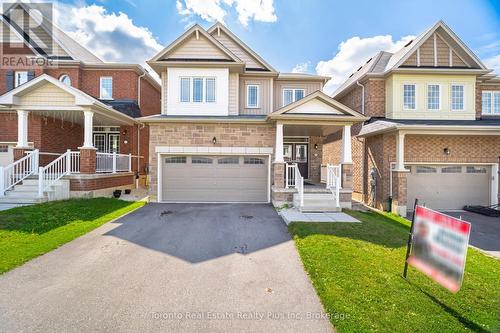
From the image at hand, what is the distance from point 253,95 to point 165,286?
38.9 feet

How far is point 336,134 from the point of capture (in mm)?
15578

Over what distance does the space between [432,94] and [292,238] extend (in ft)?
39.9

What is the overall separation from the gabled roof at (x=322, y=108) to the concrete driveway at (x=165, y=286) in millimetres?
5784

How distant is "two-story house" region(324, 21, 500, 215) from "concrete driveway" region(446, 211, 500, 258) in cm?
136

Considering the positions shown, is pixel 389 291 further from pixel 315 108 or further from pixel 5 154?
pixel 5 154

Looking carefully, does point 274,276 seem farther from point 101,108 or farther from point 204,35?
point 204,35

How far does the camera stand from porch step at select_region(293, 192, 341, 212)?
31.9ft

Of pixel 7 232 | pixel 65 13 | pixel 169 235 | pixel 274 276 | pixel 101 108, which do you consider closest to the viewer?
pixel 274 276

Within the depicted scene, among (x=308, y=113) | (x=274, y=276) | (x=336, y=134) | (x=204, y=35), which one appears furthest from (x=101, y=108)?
(x=336, y=134)

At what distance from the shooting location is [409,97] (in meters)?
13.2

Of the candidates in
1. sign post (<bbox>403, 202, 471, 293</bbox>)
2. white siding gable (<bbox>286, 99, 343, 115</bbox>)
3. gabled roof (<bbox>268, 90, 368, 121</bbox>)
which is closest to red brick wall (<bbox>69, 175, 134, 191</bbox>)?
gabled roof (<bbox>268, 90, 368, 121</bbox>)

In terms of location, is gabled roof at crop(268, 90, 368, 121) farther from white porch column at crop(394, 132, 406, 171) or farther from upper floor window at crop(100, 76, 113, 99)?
upper floor window at crop(100, 76, 113, 99)

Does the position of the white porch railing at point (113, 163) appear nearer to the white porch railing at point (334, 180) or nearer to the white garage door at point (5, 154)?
the white garage door at point (5, 154)

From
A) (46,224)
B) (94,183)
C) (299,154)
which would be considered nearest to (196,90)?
(94,183)
